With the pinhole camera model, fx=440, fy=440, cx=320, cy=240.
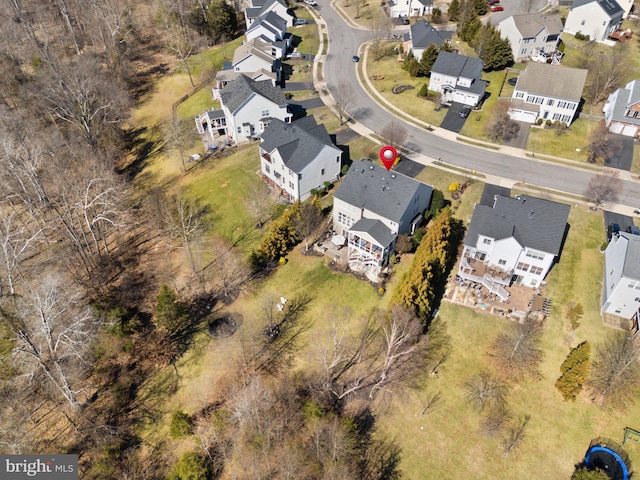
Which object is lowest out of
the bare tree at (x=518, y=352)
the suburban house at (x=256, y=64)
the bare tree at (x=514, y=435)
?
the bare tree at (x=514, y=435)

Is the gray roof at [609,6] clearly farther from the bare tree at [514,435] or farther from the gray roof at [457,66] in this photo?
the bare tree at [514,435]

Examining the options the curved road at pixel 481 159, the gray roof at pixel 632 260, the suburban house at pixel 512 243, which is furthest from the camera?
the curved road at pixel 481 159

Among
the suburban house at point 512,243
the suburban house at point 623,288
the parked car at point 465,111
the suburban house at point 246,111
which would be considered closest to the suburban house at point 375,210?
the suburban house at point 512,243

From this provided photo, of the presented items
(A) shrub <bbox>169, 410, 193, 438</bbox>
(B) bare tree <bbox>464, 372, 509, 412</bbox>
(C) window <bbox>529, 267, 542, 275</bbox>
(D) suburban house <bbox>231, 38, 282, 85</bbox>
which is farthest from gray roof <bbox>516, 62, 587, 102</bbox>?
(A) shrub <bbox>169, 410, 193, 438</bbox>

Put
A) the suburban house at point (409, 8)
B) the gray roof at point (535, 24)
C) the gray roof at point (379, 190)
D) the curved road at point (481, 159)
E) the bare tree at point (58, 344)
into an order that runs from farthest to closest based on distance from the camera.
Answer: the suburban house at point (409, 8) → the gray roof at point (535, 24) → the curved road at point (481, 159) → the gray roof at point (379, 190) → the bare tree at point (58, 344)

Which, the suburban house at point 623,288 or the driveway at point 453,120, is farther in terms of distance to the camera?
the driveway at point 453,120

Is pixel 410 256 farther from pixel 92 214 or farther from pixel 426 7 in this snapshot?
pixel 426 7

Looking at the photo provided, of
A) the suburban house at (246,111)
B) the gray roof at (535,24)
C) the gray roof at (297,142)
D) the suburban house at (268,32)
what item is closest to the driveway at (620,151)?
the gray roof at (535,24)

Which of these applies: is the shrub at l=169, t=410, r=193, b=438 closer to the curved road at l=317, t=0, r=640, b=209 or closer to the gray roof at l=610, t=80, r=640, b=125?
the curved road at l=317, t=0, r=640, b=209

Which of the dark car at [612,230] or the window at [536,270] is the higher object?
the window at [536,270]
